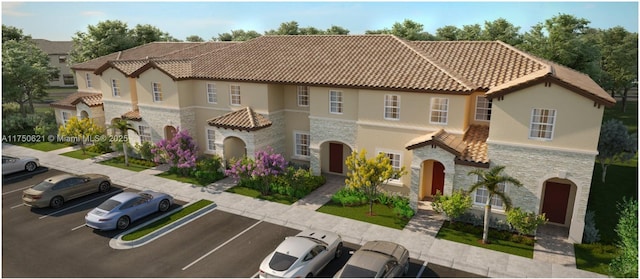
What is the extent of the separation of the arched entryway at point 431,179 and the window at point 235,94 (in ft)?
44.2

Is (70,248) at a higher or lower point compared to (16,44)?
lower

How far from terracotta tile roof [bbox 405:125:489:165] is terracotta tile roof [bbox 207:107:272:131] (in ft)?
32.9

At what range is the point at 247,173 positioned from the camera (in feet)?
80.9

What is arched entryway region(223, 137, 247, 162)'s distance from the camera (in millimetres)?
27531

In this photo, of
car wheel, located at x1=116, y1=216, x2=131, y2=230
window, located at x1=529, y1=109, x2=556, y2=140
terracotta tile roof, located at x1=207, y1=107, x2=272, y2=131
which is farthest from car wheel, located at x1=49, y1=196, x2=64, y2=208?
window, located at x1=529, y1=109, x2=556, y2=140

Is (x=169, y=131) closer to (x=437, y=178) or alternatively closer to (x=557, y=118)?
(x=437, y=178)

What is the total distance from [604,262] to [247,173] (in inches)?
716

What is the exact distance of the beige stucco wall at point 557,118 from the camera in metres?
17.2

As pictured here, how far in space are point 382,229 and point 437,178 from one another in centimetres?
518

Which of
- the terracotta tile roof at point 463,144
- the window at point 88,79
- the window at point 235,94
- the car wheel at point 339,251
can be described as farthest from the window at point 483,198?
the window at point 88,79

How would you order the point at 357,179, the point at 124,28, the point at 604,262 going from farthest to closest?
the point at 124,28 < the point at 357,179 < the point at 604,262

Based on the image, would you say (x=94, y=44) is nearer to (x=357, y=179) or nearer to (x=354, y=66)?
(x=354, y=66)

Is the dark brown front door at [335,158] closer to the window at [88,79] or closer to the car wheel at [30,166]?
the car wheel at [30,166]

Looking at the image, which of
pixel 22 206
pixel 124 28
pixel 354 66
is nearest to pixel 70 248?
pixel 22 206
